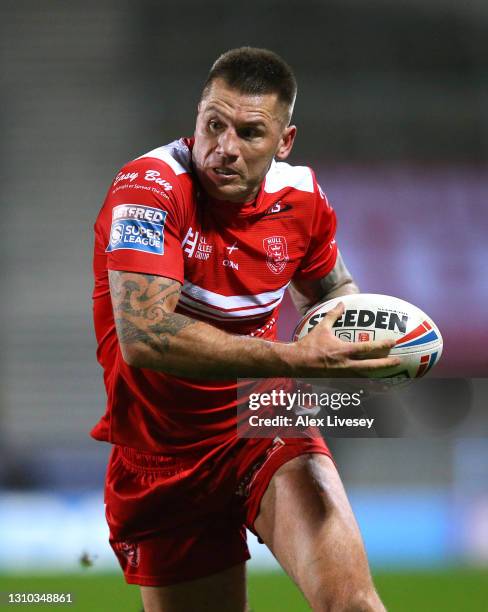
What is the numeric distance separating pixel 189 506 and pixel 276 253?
0.89 m

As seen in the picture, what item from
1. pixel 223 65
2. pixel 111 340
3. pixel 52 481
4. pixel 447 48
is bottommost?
pixel 52 481

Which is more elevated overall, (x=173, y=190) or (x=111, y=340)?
(x=173, y=190)

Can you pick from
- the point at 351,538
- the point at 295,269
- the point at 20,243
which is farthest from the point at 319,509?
the point at 20,243

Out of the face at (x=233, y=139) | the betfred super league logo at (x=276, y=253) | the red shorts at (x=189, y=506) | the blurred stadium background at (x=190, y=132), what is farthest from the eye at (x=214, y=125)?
the blurred stadium background at (x=190, y=132)

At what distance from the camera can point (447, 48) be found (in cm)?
985

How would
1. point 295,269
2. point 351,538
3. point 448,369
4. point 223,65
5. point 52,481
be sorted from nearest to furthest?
point 351,538 → point 223,65 → point 295,269 → point 52,481 → point 448,369

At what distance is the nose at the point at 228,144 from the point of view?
2.88 metres

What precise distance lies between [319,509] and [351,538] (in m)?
0.14

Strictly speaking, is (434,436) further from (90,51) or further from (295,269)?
(90,51)

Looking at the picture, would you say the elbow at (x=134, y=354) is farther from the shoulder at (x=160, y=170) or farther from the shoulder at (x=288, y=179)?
the shoulder at (x=288, y=179)

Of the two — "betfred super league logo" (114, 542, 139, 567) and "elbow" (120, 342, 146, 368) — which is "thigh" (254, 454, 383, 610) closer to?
"betfred super league logo" (114, 542, 139, 567)

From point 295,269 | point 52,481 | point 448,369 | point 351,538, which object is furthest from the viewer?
point 448,369

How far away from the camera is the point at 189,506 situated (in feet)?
10.2

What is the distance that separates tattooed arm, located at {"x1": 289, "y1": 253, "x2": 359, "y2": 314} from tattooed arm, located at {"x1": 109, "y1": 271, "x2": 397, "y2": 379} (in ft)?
2.75
